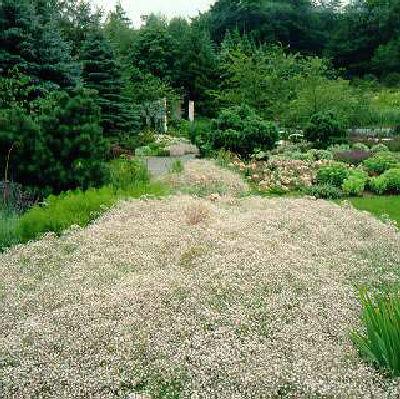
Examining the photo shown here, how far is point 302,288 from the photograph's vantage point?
23.3ft

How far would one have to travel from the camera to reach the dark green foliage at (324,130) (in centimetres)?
2498

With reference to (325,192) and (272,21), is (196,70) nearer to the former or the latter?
(325,192)

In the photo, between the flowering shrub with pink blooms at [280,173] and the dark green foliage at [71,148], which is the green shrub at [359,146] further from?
the dark green foliage at [71,148]

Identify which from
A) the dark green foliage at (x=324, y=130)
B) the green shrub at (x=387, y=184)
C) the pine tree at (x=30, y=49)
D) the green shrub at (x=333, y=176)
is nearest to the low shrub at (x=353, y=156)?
the green shrub at (x=333, y=176)

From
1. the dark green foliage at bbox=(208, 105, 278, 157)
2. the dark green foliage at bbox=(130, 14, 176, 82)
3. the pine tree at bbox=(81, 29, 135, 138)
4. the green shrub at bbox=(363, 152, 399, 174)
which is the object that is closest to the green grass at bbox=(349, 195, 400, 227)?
the green shrub at bbox=(363, 152, 399, 174)

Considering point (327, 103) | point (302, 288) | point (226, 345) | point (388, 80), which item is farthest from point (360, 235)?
point (388, 80)

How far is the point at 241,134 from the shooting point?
851 inches

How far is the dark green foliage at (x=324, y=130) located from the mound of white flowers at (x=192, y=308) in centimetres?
→ 1524

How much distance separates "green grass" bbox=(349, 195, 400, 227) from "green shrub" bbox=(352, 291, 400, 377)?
7851 mm

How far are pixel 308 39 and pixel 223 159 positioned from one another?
49722mm

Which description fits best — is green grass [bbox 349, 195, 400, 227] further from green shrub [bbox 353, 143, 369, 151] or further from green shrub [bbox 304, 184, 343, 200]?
green shrub [bbox 353, 143, 369, 151]

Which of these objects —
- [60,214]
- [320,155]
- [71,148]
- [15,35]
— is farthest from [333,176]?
[15,35]

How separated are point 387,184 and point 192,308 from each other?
10.9 meters

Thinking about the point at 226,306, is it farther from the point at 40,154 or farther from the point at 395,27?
the point at 395,27
